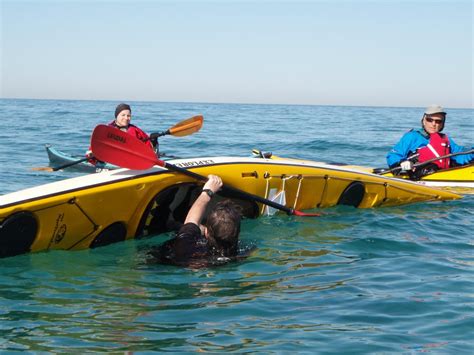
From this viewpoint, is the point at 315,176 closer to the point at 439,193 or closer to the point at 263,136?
the point at 439,193

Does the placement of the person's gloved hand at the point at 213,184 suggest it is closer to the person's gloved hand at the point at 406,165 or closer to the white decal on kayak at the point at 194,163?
the white decal on kayak at the point at 194,163

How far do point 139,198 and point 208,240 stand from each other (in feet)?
3.22

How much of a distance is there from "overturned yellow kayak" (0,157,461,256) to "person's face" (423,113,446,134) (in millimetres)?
2377

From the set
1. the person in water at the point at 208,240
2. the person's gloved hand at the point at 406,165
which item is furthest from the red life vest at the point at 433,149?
the person in water at the point at 208,240

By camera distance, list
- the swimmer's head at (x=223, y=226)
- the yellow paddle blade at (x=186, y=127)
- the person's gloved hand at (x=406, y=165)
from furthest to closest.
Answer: the person's gloved hand at (x=406, y=165)
the yellow paddle blade at (x=186, y=127)
the swimmer's head at (x=223, y=226)

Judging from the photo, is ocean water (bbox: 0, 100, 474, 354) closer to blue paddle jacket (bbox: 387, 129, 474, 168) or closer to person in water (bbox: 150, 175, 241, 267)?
person in water (bbox: 150, 175, 241, 267)

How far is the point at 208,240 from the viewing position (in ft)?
16.2

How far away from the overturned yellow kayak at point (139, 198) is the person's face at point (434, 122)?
2.38m

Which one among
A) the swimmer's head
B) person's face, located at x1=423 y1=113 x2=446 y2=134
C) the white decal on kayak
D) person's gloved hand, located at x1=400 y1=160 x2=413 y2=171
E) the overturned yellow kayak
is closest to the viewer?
the swimmer's head

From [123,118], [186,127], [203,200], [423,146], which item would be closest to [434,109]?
[423,146]

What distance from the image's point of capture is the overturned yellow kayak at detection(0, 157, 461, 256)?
5.09 metres

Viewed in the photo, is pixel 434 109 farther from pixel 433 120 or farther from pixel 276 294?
pixel 276 294

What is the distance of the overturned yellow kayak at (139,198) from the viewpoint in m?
5.09

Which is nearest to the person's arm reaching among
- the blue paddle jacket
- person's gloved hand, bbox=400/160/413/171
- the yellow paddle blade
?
the yellow paddle blade
